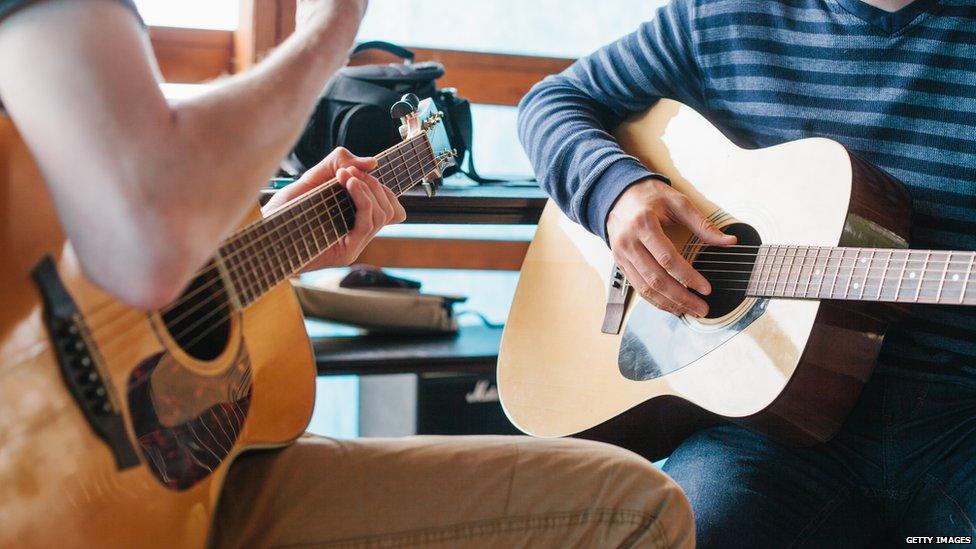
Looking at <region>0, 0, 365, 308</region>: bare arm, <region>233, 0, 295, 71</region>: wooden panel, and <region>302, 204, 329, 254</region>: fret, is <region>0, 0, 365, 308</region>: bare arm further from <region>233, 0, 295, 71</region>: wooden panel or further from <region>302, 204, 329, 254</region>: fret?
<region>233, 0, 295, 71</region>: wooden panel

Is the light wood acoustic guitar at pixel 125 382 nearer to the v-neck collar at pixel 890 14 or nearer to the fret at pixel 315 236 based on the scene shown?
the fret at pixel 315 236

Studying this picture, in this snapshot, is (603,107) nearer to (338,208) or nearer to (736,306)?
(736,306)

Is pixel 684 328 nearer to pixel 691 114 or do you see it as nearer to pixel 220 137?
pixel 691 114

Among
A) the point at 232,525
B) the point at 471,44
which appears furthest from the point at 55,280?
the point at 471,44

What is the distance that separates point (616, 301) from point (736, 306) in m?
0.22

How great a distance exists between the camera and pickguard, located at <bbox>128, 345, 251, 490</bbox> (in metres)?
0.79

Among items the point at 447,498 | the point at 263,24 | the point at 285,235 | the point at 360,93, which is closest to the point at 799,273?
the point at 447,498

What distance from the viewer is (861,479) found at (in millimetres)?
1223

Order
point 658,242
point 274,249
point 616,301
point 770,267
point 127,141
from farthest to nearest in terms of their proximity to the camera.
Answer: point 616,301 < point 658,242 < point 770,267 < point 274,249 < point 127,141

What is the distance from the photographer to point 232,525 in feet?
3.11

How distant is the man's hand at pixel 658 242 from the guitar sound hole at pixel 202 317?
2.00 ft

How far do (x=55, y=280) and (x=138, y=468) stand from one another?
0.56 ft

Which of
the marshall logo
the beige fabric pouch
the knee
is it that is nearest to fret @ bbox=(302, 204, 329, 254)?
the knee

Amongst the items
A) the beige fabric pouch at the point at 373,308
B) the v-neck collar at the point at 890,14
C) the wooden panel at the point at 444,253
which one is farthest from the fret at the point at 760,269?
the wooden panel at the point at 444,253
